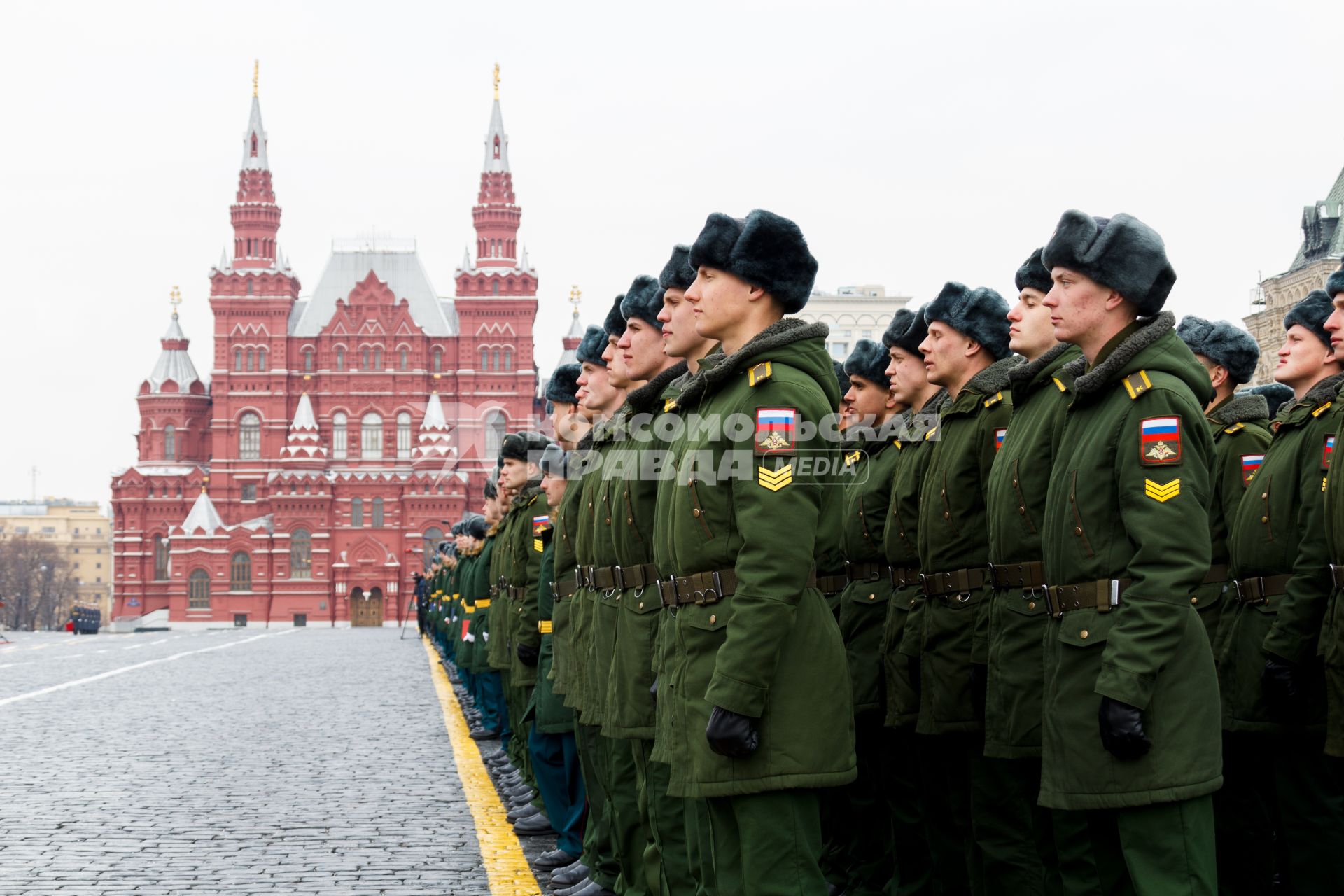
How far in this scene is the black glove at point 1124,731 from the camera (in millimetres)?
3742

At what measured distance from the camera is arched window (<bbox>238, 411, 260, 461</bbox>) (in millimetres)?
80125

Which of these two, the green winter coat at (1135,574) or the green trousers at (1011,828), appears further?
the green trousers at (1011,828)

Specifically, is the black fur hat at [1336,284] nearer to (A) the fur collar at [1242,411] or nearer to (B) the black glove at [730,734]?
(A) the fur collar at [1242,411]

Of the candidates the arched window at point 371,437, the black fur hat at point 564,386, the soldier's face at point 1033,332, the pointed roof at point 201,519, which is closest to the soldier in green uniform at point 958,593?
the soldier's face at point 1033,332

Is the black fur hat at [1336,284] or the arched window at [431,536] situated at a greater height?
the arched window at [431,536]

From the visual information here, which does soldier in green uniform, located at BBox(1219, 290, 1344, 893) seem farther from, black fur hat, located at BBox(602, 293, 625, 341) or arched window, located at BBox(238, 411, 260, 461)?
arched window, located at BBox(238, 411, 260, 461)

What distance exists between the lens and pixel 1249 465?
612 cm

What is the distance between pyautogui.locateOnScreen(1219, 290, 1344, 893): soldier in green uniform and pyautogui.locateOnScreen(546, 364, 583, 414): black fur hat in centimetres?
440

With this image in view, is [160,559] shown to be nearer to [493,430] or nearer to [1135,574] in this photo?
[493,430]

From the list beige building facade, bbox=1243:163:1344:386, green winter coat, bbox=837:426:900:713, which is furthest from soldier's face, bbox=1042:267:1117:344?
beige building facade, bbox=1243:163:1344:386

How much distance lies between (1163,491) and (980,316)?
201 centimetres

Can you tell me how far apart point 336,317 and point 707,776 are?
3162 inches

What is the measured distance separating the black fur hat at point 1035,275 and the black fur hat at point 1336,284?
42.2 inches

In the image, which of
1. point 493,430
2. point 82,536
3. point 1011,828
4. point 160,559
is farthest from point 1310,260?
point 82,536
